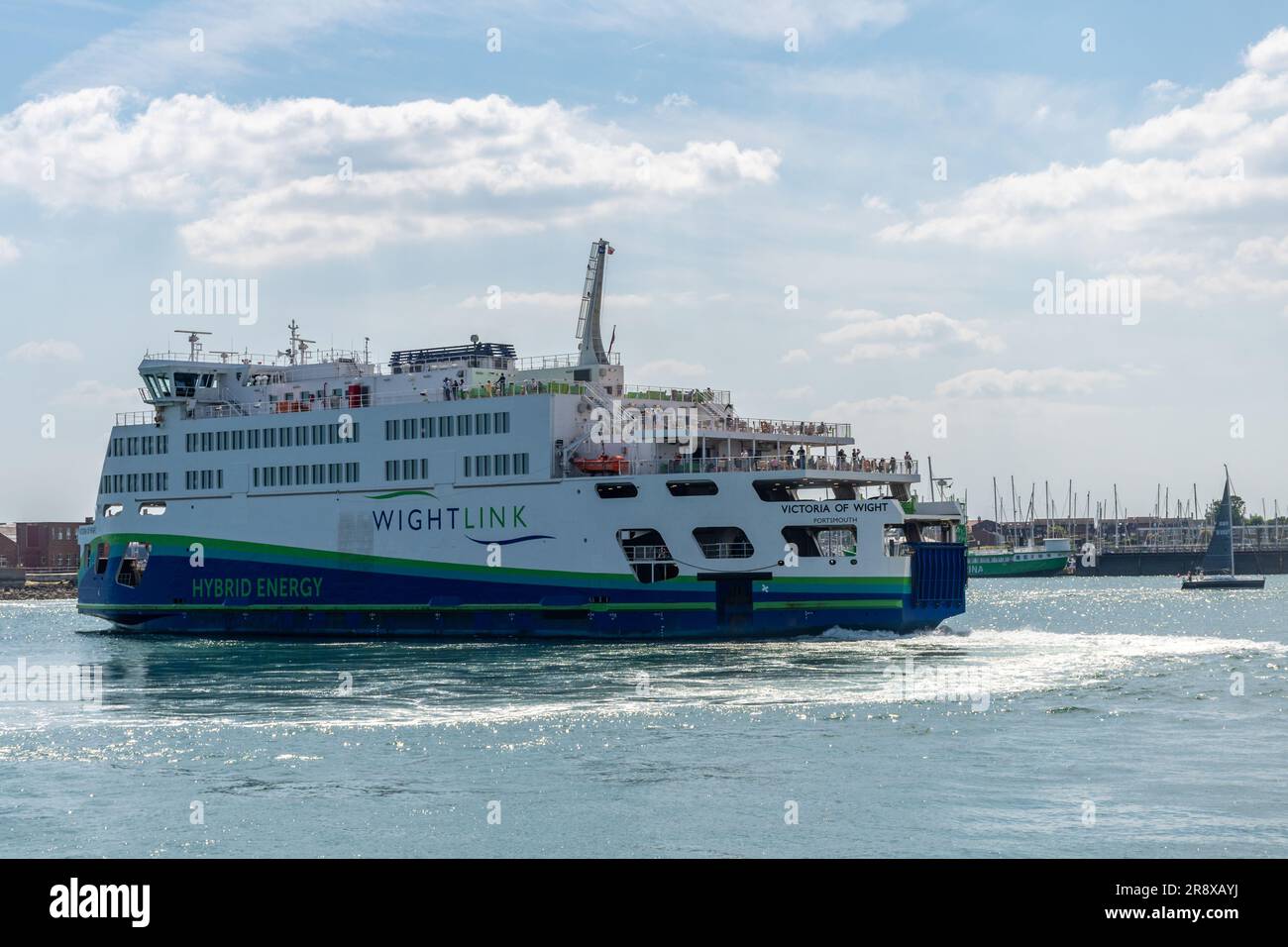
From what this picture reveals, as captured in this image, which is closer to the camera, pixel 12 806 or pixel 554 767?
pixel 12 806

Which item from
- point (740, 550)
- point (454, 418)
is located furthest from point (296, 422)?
point (740, 550)

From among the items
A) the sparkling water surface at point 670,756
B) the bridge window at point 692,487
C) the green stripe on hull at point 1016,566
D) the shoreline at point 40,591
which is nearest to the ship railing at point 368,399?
the bridge window at point 692,487

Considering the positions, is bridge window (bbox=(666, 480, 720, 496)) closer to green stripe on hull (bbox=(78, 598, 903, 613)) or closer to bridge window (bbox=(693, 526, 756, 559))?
bridge window (bbox=(693, 526, 756, 559))

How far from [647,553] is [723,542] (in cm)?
252

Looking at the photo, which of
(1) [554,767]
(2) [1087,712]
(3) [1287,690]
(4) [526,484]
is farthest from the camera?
(4) [526,484]

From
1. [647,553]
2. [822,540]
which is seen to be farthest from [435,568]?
[822,540]

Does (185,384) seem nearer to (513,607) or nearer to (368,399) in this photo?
(368,399)

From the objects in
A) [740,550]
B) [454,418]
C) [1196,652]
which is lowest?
[1196,652]

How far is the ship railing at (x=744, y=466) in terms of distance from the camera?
155 ft

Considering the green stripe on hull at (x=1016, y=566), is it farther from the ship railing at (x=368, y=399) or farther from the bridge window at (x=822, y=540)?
the bridge window at (x=822, y=540)
